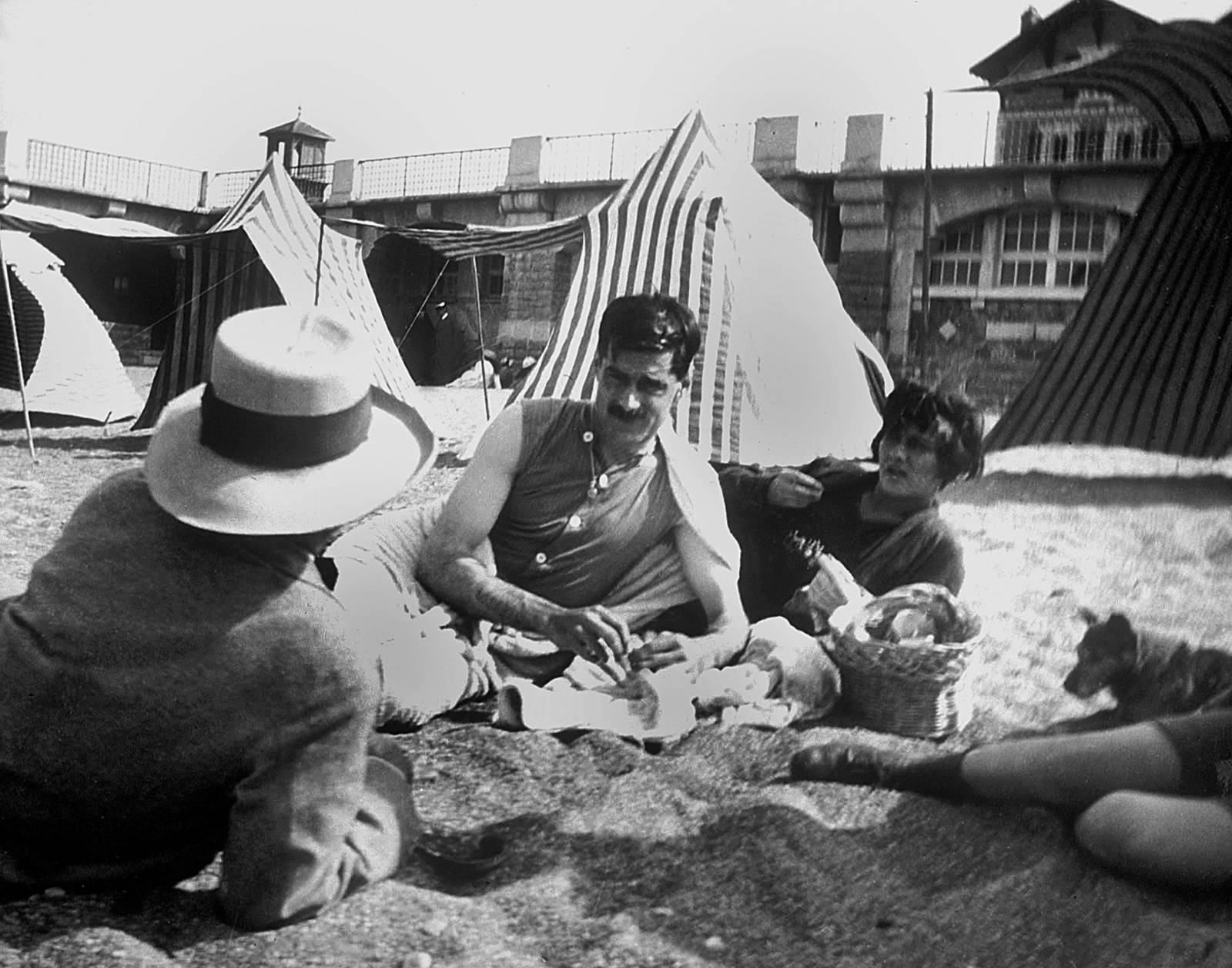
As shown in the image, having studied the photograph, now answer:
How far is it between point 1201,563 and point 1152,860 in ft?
1.81

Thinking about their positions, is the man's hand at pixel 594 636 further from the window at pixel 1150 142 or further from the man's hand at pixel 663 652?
the window at pixel 1150 142

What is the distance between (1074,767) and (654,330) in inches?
49.4

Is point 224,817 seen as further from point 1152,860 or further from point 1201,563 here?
point 1201,563

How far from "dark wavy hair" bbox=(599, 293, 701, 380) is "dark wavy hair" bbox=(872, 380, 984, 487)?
0.46 meters

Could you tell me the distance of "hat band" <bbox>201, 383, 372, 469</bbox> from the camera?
2.06 meters

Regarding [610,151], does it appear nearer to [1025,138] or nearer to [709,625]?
[1025,138]

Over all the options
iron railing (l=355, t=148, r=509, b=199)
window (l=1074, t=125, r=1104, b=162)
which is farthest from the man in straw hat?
window (l=1074, t=125, r=1104, b=162)

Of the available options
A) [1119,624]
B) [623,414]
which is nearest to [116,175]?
[623,414]

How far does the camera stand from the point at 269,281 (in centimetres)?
315

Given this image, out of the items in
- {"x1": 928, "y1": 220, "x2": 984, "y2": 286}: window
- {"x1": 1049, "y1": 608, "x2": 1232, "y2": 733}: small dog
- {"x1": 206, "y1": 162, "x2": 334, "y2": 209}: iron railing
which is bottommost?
{"x1": 1049, "y1": 608, "x2": 1232, "y2": 733}: small dog

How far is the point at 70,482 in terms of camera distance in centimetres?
315

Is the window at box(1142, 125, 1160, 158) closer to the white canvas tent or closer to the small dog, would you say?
the small dog

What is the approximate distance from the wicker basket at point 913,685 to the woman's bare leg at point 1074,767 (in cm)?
13

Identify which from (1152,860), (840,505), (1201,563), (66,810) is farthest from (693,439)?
(66,810)
